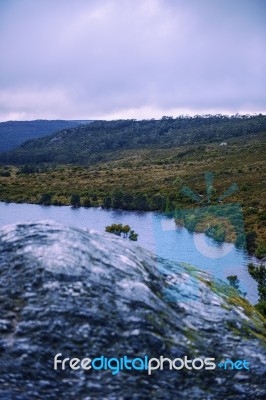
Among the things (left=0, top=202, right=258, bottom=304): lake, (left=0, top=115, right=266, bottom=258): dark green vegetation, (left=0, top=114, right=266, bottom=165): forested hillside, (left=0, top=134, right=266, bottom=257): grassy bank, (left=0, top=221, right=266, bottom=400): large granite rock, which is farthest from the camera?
(left=0, top=114, right=266, bottom=165): forested hillside

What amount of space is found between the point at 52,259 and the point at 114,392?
151 centimetres

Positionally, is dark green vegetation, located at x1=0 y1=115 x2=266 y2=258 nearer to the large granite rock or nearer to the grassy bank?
the grassy bank

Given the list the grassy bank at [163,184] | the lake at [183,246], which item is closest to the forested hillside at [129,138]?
the grassy bank at [163,184]

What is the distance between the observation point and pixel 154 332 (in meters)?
4.50

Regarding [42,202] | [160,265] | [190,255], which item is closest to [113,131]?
[42,202]

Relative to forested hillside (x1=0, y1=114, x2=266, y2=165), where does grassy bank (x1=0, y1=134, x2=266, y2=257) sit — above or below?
below

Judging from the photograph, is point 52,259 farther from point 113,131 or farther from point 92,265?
point 113,131

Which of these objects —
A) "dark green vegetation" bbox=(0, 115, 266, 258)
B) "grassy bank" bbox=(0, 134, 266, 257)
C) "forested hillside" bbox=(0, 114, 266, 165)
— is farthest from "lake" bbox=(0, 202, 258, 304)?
"forested hillside" bbox=(0, 114, 266, 165)

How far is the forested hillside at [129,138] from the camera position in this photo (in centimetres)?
13162

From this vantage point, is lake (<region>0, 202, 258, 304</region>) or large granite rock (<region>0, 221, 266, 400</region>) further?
lake (<region>0, 202, 258, 304</region>)

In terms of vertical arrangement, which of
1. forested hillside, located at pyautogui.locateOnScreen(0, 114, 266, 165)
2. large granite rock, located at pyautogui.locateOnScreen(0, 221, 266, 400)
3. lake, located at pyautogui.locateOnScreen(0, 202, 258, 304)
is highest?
forested hillside, located at pyautogui.locateOnScreen(0, 114, 266, 165)

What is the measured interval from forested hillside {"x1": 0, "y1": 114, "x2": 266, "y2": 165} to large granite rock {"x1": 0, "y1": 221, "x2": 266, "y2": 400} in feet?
385

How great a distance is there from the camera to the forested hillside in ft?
432

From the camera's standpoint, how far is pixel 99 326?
4391 millimetres
